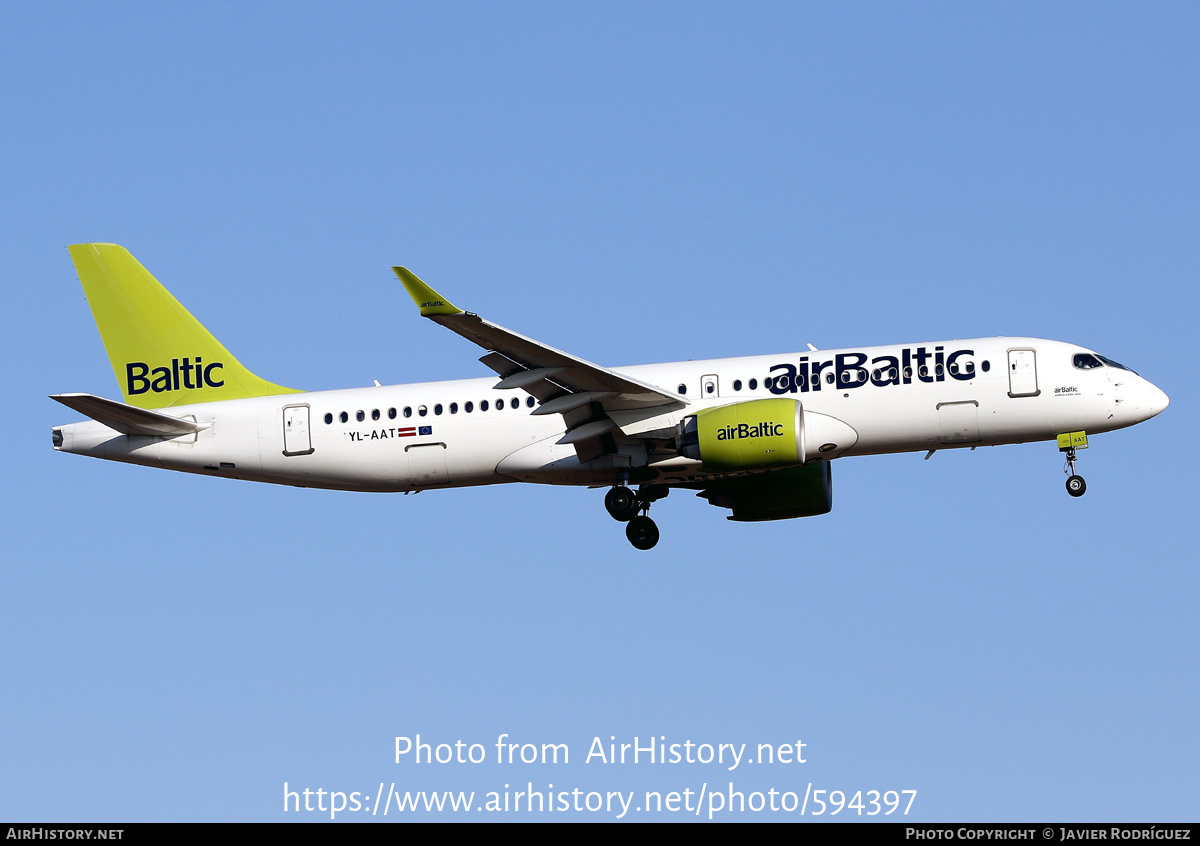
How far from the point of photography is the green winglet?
29000 millimetres

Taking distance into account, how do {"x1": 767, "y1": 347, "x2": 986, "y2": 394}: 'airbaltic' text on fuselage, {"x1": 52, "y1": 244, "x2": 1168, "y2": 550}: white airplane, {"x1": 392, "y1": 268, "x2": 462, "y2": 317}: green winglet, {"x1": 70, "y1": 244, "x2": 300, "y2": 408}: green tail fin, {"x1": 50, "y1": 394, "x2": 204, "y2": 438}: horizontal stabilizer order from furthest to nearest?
{"x1": 70, "y1": 244, "x2": 300, "y2": 408}: green tail fin
{"x1": 50, "y1": 394, "x2": 204, "y2": 438}: horizontal stabilizer
{"x1": 767, "y1": 347, "x2": 986, "y2": 394}: 'airbaltic' text on fuselage
{"x1": 52, "y1": 244, "x2": 1168, "y2": 550}: white airplane
{"x1": 392, "y1": 268, "x2": 462, "y2": 317}: green winglet

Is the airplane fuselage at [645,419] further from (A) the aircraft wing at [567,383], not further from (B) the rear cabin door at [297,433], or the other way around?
(A) the aircraft wing at [567,383]

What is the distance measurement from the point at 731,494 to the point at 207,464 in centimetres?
1367

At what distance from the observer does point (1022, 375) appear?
34.0 metres

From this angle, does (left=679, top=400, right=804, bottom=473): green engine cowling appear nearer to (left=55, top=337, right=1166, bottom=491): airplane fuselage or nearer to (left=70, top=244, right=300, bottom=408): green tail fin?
(left=55, top=337, right=1166, bottom=491): airplane fuselage

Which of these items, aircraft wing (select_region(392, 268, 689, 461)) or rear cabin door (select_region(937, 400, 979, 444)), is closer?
aircraft wing (select_region(392, 268, 689, 461))

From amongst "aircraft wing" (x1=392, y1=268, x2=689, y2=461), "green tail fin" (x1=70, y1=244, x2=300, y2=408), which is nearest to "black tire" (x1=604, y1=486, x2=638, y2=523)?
"aircraft wing" (x1=392, y1=268, x2=689, y2=461)

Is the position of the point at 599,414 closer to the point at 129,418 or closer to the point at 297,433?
the point at 297,433

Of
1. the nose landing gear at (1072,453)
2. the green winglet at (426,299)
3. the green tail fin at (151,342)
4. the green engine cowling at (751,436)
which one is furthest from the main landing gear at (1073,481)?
the green tail fin at (151,342)

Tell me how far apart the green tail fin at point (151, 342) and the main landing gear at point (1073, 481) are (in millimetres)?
19616

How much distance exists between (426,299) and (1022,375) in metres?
14.2

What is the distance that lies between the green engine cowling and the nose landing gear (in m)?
6.26
